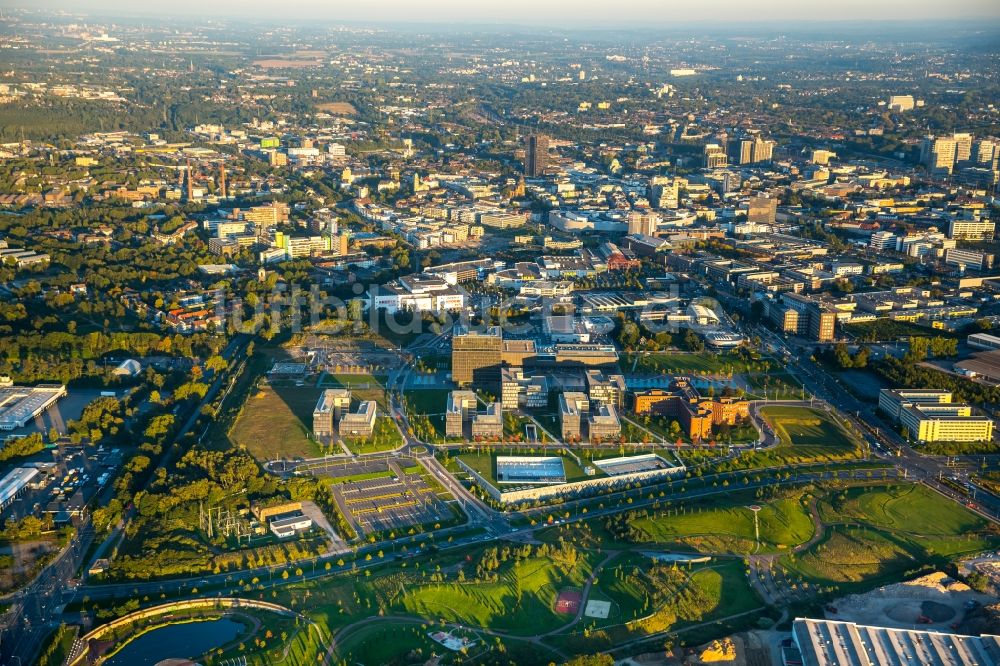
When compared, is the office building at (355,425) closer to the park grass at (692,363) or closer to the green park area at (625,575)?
the green park area at (625,575)

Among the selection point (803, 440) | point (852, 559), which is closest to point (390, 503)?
point (852, 559)

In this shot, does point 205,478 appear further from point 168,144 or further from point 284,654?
point 168,144

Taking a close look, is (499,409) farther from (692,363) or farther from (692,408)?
(692,363)

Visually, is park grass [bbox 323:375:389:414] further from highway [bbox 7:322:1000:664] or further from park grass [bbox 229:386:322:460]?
park grass [bbox 229:386:322:460]

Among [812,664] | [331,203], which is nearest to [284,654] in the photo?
[812,664]

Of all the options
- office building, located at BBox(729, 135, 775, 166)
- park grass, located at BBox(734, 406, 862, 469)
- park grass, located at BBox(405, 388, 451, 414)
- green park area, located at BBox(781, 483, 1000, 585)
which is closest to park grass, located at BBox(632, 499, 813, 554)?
green park area, located at BBox(781, 483, 1000, 585)

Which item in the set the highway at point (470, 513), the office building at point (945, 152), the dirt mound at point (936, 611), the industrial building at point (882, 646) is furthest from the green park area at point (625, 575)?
the office building at point (945, 152)
